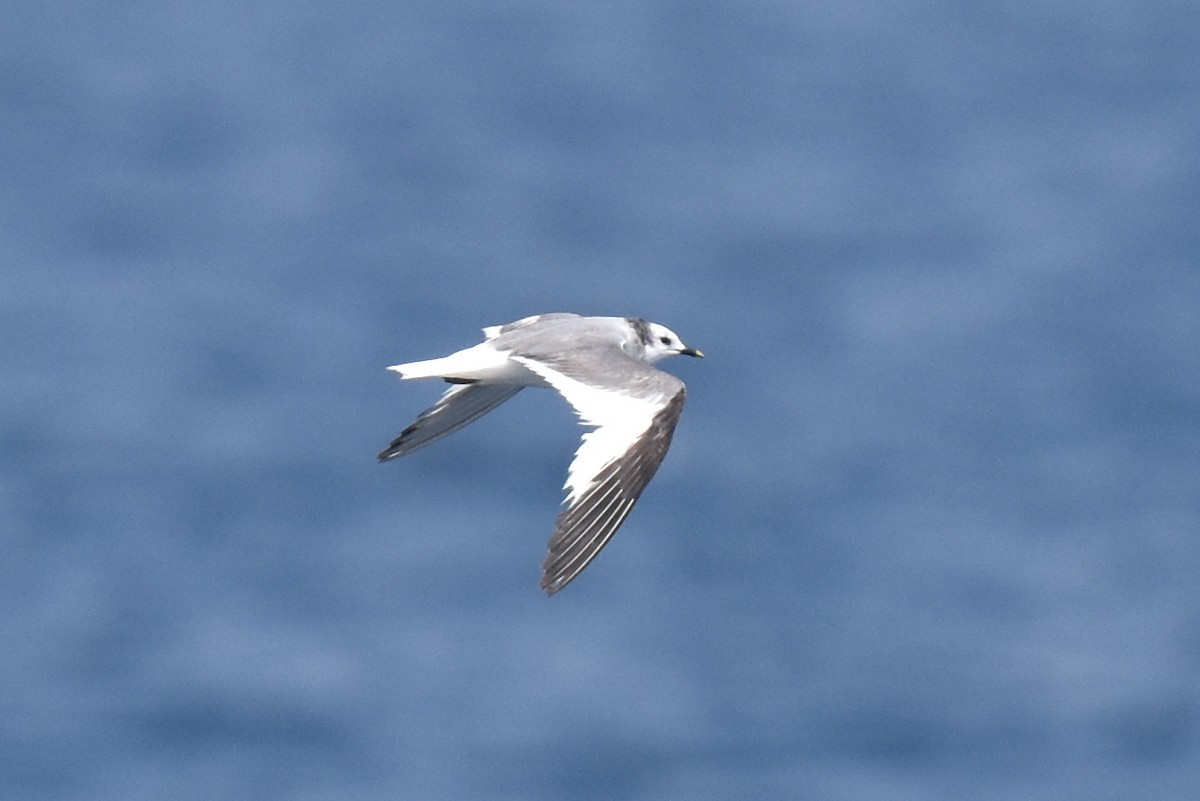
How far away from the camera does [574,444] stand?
48.5m

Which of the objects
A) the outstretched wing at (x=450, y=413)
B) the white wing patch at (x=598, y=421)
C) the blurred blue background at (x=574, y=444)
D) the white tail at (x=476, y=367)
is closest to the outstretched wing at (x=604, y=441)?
the white wing patch at (x=598, y=421)

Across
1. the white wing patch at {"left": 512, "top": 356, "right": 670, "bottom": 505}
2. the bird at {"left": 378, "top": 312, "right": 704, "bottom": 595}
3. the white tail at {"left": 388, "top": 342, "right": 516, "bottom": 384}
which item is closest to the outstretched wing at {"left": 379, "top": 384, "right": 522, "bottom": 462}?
the bird at {"left": 378, "top": 312, "right": 704, "bottom": 595}

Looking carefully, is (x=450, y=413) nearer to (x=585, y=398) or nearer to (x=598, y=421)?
(x=585, y=398)

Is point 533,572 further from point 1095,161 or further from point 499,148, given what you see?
point 1095,161

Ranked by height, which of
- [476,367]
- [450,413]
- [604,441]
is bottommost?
[604,441]

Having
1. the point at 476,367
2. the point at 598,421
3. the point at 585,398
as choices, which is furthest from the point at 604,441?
the point at 476,367

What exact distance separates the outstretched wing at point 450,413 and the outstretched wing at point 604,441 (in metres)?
1.22

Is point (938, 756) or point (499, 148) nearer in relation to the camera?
point (938, 756)

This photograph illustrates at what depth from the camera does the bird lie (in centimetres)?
1516

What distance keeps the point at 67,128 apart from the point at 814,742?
Result: 25.9 metres

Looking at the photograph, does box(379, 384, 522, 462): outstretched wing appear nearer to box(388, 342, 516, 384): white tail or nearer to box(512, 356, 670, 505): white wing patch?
box(388, 342, 516, 384): white tail

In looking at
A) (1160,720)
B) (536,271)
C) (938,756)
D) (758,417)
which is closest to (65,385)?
(536,271)

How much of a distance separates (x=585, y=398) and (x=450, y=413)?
7.55ft

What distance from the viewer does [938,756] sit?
47938mm
